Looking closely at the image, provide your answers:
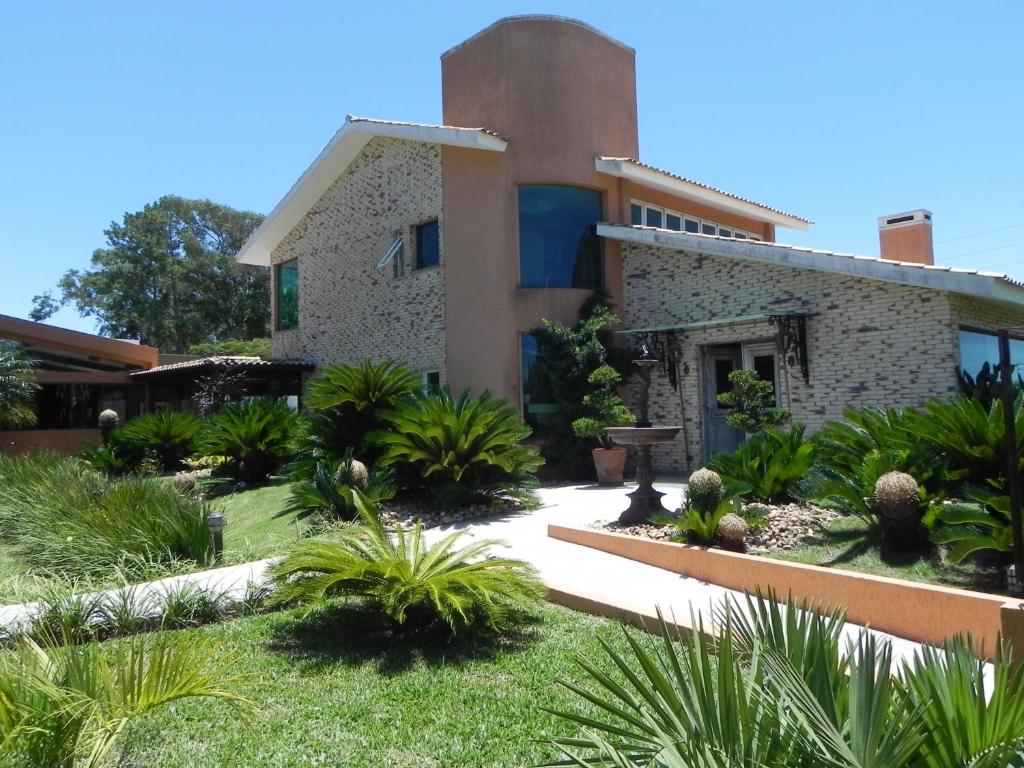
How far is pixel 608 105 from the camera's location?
1642 cm

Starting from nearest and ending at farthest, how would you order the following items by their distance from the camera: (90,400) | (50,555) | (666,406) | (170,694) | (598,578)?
(170,694) < (598,578) < (50,555) < (666,406) < (90,400)

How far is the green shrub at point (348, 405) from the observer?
12.2 m

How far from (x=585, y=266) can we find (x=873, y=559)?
33.7 ft


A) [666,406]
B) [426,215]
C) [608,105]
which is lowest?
[666,406]

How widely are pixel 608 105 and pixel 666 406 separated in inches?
268

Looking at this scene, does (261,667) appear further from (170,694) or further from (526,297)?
(526,297)

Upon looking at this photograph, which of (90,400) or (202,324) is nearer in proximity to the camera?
(90,400)

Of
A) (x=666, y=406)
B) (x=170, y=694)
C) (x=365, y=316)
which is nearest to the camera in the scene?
(x=170, y=694)

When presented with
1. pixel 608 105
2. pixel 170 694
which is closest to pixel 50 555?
pixel 170 694

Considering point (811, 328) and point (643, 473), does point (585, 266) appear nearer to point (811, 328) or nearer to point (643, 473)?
point (811, 328)

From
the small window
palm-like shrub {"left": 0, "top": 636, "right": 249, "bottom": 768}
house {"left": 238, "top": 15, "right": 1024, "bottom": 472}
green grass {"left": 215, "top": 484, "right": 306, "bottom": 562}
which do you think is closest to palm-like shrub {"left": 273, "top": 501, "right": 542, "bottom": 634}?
palm-like shrub {"left": 0, "top": 636, "right": 249, "bottom": 768}

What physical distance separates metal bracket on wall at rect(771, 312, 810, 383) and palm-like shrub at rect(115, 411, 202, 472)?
41.3ft

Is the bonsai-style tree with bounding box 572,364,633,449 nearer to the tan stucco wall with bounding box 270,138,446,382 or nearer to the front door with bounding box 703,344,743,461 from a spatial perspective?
the front door with bounding box 703,344,743,461

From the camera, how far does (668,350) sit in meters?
14.6
